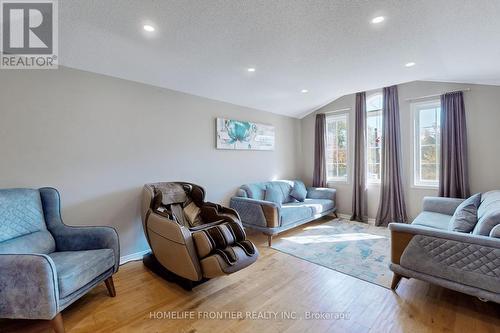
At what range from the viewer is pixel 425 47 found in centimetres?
245

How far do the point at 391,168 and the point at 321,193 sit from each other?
1.35 metres

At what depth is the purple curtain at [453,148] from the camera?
11.5ft

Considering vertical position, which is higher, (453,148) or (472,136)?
(472,136)

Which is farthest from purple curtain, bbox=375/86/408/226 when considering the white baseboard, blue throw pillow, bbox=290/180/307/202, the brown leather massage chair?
the white baseboard

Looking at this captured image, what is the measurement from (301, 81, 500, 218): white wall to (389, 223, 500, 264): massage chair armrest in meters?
2.29

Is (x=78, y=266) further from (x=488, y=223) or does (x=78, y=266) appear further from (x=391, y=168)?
(x=391, y=168)

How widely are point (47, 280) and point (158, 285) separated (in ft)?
3.40

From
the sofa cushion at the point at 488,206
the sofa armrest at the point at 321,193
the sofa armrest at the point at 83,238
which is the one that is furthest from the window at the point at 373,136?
the sofa armrest at the point at 83,238

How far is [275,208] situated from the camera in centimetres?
344

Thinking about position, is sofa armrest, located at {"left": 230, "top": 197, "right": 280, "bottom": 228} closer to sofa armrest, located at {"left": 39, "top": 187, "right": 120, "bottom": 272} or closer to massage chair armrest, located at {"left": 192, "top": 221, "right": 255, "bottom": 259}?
massage chair armrest, located at {"left": 192, "top": 221, "right": 255, "bottom": 259}

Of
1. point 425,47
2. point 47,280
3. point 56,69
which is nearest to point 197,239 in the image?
point 47,280

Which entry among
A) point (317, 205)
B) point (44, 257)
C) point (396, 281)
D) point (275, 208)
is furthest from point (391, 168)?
point (44, 257)

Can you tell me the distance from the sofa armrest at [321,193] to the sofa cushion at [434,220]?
1601 millimetres

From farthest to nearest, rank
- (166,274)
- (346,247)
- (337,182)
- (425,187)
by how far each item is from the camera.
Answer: (337,182) < (425,187) < (346,247) < (166,274)
